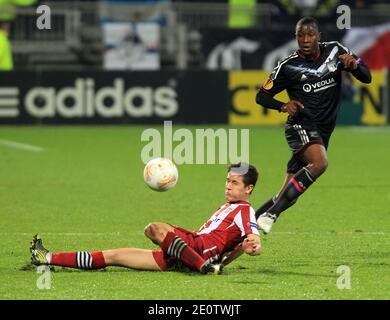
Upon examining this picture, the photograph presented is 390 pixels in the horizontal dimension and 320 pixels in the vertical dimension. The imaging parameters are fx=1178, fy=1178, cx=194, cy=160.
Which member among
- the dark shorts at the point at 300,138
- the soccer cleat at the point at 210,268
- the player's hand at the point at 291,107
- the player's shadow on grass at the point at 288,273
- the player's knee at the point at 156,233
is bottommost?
the player's shadow on grass at the point at 288,273

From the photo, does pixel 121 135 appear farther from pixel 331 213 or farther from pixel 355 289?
pixel 355 289

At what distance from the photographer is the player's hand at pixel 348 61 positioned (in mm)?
10516

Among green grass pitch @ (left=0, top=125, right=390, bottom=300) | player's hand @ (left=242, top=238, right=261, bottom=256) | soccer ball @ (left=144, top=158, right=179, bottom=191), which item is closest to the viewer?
green grass pitch @ (left=0, top=125, right=390, bottom=300)

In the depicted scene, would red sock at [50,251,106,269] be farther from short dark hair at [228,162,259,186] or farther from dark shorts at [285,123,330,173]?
dark shorts at [285,123,330,173]

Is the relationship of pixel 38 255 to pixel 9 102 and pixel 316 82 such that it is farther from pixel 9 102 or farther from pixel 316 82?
pixel 9 102

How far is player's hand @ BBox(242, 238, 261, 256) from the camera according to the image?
8.73 metres

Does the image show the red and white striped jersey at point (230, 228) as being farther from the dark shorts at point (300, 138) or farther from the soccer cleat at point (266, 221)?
the dark shorts at point (300, 138)

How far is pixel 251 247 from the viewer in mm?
8766

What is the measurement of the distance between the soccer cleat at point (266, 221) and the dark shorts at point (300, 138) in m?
1.02

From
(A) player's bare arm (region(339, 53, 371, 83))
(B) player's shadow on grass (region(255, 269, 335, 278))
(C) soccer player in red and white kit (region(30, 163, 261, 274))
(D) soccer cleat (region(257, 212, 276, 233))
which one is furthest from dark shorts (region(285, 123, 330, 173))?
(B) player's shadow on grass (region(255, 269, 335, 278))

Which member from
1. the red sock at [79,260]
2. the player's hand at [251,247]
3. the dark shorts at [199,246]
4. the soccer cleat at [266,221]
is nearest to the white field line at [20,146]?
the soccer cleat at [266,221]

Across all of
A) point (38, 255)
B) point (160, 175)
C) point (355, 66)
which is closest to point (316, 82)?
point (355, 66)

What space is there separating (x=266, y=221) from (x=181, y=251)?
121cm

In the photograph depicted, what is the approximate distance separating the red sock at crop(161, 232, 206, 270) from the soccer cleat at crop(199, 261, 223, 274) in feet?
0.09
